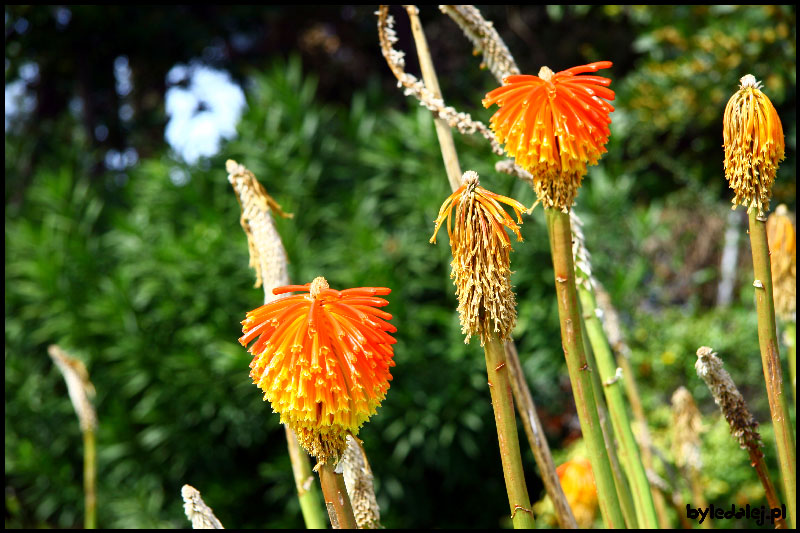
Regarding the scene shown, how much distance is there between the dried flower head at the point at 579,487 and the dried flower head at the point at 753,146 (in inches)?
45.3

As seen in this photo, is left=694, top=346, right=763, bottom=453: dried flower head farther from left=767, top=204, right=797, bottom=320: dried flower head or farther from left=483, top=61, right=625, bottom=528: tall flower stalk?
left=767, top=204, right=797, bottom=320: dried flower head

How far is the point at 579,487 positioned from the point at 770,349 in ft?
3.67

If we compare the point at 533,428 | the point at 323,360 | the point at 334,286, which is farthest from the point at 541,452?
the point at 334,286

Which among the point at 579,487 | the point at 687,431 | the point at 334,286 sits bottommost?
the point at 579,487

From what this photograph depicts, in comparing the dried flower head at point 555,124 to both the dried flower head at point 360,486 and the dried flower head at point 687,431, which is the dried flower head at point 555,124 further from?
the dried flower head at point 687,431

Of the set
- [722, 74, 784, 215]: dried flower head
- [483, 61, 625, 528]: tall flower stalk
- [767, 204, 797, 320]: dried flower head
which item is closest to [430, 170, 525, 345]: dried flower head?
[483, 61, 625, 528]: tall flower stalk

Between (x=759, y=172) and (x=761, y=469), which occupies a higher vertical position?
(x=759, y=172)

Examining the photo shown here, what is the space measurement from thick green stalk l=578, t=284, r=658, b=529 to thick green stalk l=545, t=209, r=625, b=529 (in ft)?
0.88

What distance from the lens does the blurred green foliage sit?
14.6 ft

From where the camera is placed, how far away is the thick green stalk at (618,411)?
1113 mm

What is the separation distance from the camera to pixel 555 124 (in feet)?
2.76

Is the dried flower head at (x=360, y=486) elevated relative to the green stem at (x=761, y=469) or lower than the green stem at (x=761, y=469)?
elevated

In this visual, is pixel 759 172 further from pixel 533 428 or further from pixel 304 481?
pixel 304 481

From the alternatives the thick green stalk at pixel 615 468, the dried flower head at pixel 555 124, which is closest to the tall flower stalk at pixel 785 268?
the thick green stalk at pixel 615 468
